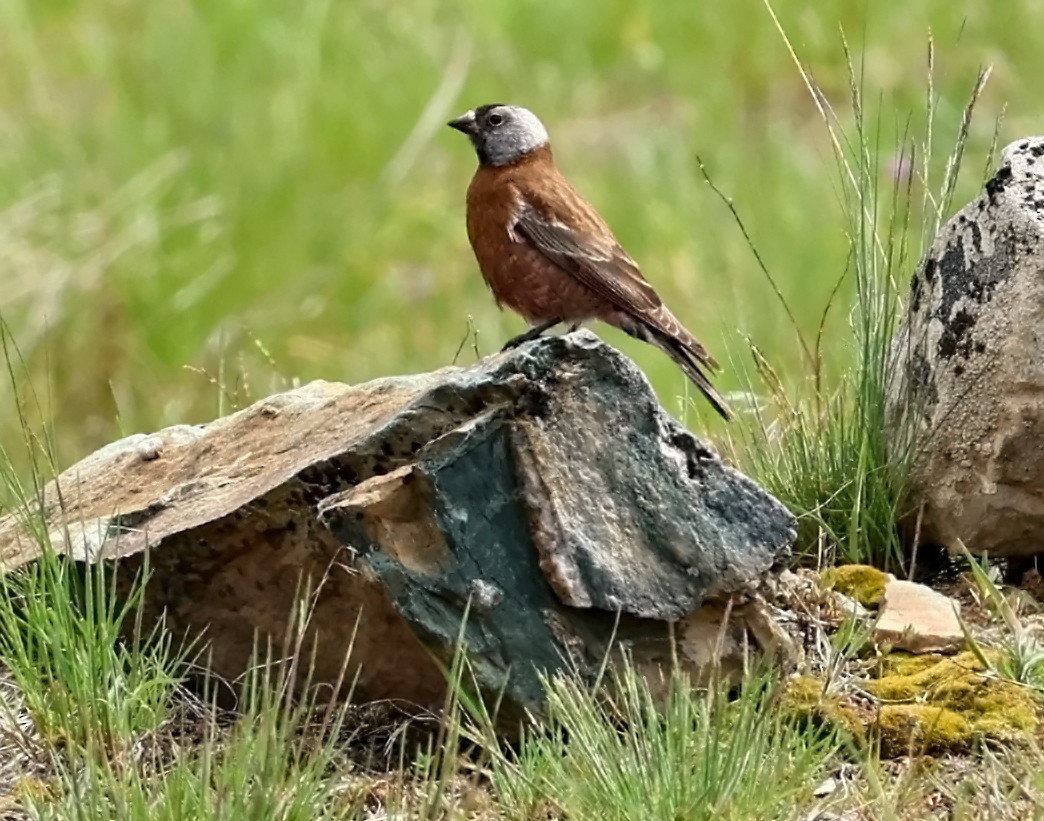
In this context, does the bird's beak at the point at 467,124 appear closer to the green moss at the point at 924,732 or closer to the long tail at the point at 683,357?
the long tail at the point at 683,357

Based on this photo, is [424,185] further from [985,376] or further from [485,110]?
[985,376]

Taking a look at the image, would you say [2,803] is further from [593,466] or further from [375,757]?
[593,466]

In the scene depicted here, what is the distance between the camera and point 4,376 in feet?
29.7

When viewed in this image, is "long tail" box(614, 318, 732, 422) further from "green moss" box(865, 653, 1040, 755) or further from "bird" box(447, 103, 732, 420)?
"green moss" box(865, 653, 1040, 755)

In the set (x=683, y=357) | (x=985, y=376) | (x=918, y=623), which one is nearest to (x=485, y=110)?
(x=683, y=357)

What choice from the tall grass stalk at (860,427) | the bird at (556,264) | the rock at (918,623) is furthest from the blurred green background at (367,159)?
the rock at (918,623)

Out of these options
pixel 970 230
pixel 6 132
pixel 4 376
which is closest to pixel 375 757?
pixel 970 230

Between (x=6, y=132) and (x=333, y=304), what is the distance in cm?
195

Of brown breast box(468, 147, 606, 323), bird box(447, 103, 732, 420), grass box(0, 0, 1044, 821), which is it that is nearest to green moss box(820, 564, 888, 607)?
grass box(0, 0, 1044, 821)

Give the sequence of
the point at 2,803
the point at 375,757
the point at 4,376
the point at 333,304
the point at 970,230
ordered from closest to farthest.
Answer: the point at 2,803 → the point at 375,757 → the point at 970,230 → the point at 4,376 → the point at 333,304

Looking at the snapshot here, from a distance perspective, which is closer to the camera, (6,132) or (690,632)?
(690,632)

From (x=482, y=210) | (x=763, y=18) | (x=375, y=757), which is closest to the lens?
(x=375, y=757)

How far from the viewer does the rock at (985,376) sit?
3852 mm

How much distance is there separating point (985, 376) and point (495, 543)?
46.1 inches
